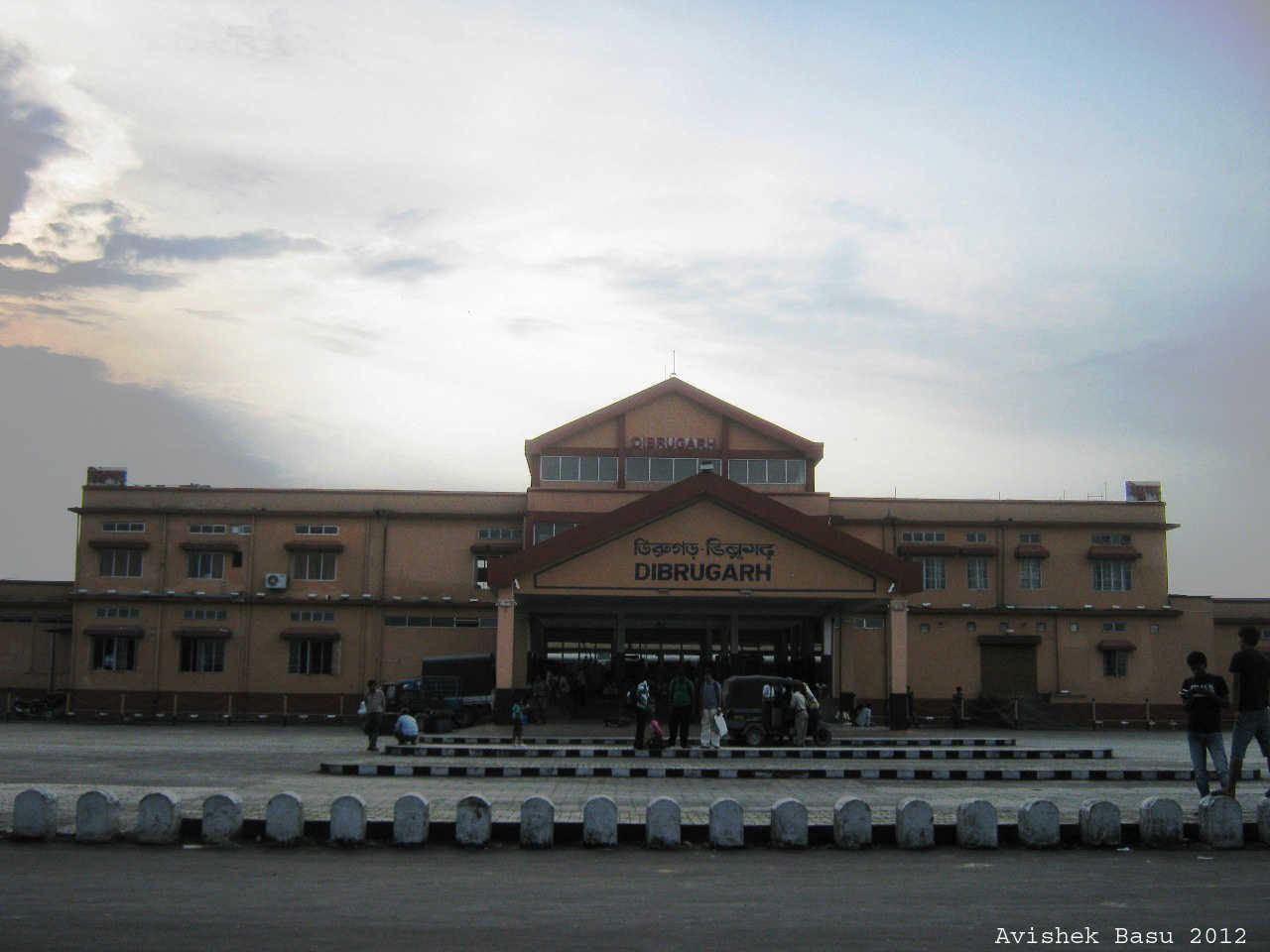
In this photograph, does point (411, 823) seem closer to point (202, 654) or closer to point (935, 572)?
point (202, 654)

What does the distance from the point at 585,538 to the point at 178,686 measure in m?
21.1

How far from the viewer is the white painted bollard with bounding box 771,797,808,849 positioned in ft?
41.0

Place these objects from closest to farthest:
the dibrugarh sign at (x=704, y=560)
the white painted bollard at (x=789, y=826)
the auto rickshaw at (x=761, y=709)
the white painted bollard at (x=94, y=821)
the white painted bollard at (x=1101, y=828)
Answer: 1. the white painted bollard at (x=94, y=821)
2. the white painted bollard at (x=789, y=826)
3. the white painted bollard at (x=1101, y=828)
4. the auto rickshaw at (x=761, y=709)
5. the dibrugarh sign at (x=704, y=560)

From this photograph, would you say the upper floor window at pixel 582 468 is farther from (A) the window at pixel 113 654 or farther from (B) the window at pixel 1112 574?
(B) the window at pixel 1112 574

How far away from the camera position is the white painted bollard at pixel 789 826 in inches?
492

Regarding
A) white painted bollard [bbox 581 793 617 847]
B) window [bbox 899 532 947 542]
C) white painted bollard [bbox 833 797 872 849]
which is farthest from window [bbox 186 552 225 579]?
white painted bollard [bbox 833 797 872 849]

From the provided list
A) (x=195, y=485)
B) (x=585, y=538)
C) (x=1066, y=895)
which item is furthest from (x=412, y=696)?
(x=1066, y=895)

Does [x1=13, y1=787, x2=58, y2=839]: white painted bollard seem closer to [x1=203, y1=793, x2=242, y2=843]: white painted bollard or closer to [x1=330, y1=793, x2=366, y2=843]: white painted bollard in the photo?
[x1=203, y1=793, x2=242, y2=843]: white painted bollard

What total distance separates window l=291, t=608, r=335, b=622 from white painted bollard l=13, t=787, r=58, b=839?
36.0 m

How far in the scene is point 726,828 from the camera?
12.4 metres

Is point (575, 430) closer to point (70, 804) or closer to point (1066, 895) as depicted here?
point (70, 804)

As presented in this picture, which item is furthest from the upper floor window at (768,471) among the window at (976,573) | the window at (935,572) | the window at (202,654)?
the window at (202,654)

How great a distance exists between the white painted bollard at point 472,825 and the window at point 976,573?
Answer: 3881 cm

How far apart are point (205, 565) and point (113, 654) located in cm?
444
